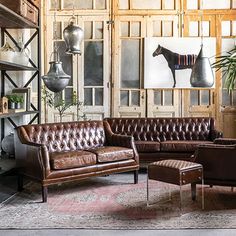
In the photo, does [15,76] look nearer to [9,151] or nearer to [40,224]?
[9,151]

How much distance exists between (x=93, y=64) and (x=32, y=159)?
347cm

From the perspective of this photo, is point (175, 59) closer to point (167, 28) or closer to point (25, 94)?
point (167, 28)

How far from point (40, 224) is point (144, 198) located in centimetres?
141

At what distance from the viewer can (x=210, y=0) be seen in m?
7.88

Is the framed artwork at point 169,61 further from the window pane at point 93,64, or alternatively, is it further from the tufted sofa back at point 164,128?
the tufted sofa back at point 164,128

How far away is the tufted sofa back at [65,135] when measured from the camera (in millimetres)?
5414

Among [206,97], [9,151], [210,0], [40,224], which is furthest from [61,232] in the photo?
[210,0]

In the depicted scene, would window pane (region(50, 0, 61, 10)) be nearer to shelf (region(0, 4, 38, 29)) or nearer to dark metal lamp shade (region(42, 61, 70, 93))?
shelf (region(0, 4, 38, 29))

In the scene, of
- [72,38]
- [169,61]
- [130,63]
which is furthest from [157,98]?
[72,38]

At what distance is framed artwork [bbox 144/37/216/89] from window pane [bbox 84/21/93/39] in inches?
42.2

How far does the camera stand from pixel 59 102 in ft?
25.8

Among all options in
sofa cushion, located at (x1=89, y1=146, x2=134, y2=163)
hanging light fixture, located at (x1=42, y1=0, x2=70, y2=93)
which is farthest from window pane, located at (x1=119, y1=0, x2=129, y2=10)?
sofa cushion, located at (x1=89, y1=146, x2=134, y2=163)


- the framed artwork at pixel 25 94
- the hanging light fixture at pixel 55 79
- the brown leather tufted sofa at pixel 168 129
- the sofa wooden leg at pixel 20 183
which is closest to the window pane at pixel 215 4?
the brown leather tufted sofa at pixel 168 129

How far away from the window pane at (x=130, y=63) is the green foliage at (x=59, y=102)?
37.0 inches
